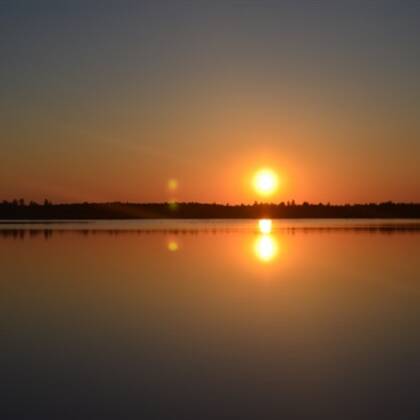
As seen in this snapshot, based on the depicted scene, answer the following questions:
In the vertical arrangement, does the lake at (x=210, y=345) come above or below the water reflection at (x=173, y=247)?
below

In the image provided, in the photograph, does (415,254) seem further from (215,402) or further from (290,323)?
(215,402)

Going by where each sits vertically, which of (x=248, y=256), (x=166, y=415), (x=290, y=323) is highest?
(x=248, y=256)

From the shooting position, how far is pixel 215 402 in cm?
594

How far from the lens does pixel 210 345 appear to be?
8.30 m

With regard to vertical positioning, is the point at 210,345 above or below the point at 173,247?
below

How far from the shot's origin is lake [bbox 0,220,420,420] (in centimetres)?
591

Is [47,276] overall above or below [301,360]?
above

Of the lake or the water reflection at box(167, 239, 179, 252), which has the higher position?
the water reflection at box(167, 239, 179, 252)

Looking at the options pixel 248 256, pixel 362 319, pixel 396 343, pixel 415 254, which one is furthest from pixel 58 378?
pixel 415 254

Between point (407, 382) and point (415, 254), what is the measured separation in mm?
16920

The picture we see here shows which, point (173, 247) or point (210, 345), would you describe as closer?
point (210, 345)

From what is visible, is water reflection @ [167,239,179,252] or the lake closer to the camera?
the lake

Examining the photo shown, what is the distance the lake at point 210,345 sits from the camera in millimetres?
5914

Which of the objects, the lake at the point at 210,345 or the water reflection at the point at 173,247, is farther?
the water reflection at the point at 173,247
